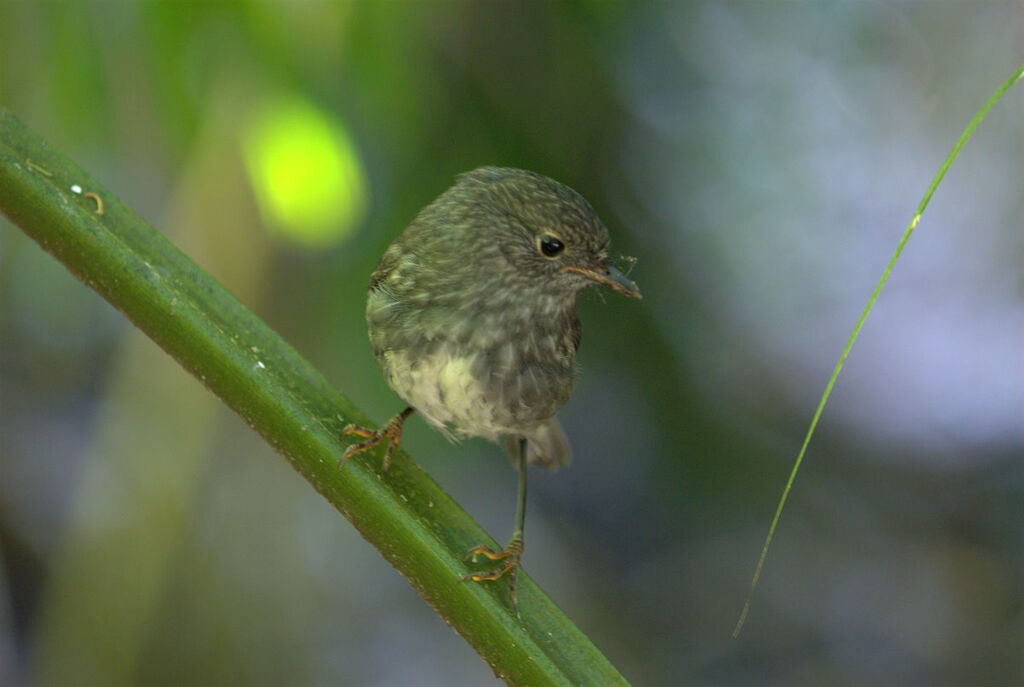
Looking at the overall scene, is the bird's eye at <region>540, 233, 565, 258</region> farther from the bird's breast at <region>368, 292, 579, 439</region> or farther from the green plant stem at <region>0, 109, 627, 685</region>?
the green plant stem at <region>0, 109, 627, 685</region>

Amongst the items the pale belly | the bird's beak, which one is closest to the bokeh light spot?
the pale belly

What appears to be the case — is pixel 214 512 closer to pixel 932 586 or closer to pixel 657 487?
pixel 657 487

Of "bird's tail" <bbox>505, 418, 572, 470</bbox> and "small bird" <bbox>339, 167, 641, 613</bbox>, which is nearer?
"small bird" <bbox>339, 167, 641, 613</bbox>

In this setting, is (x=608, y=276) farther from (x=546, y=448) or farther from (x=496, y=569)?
(x=546, y=448)

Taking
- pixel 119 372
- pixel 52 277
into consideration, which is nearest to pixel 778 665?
pixel 119 372

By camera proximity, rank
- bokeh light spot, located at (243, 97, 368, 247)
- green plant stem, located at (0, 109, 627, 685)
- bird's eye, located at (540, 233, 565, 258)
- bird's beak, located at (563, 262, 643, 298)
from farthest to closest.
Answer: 1. bokeh light spot, located at (243, 97, 368, 247)
2. bird's eye, located at (540, 233, 565, 258)
3. bird's beak, located at (563, 262, 643, 298)
4. green plant stem, located at (0, 109, 627, 685)

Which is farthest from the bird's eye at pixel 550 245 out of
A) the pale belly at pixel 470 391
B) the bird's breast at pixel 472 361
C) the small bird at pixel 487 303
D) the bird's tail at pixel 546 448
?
the bird's tail at pixel 546 448

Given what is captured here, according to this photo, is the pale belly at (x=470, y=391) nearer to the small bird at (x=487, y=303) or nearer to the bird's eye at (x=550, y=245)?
the small bird at (x=487, y=303)
